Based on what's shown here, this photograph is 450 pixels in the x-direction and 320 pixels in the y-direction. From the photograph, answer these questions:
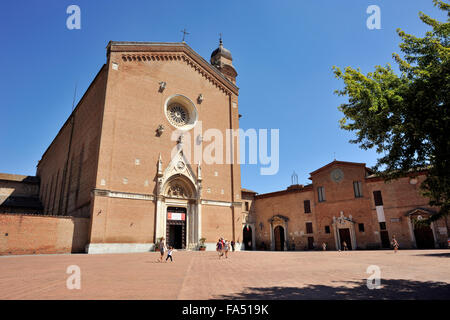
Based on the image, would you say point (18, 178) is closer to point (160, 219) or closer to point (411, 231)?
point (160, 219)

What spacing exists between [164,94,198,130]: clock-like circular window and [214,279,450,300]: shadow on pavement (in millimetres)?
25081

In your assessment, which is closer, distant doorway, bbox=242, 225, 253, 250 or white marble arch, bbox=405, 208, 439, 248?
white marble arch, bbox=405, 208, 439, 248

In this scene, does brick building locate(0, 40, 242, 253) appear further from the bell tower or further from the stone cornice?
the bell tower

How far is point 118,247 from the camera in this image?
938 inches

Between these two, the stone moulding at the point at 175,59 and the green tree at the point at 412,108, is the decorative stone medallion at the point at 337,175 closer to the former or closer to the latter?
the stone moulding at the point at 175,59

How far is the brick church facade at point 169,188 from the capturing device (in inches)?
942

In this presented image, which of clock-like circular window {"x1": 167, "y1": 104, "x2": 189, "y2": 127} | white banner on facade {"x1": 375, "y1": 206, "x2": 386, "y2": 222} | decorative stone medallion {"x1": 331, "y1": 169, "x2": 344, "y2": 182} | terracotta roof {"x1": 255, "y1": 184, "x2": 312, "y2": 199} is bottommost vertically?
white banner on facade {"x1": 375, "y1": 206, "x2": 386, "y2": 222}

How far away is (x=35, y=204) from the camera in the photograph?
47.8 metres

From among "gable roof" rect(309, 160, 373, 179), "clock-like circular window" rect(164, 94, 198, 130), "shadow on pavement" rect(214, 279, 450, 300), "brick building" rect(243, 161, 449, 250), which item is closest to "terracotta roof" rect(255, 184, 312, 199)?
"brick building" rect(243, 161, 449, 250)

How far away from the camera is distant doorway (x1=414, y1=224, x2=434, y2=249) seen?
28.1 meters

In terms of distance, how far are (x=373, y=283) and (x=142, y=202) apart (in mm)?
21479

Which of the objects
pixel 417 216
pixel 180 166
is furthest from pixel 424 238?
pixel 180 166
